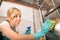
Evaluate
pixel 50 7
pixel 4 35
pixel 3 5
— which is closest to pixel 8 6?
pixel 3 5

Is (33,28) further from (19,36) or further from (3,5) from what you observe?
(3,5)

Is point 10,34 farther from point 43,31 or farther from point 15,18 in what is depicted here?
point 43,31

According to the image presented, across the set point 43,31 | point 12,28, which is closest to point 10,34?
point 12,28

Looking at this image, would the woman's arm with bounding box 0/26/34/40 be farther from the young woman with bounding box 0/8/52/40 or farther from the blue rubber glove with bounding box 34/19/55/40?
the blue rubber glove with bounding box 34/19/55/40

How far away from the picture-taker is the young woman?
1096 millimetres

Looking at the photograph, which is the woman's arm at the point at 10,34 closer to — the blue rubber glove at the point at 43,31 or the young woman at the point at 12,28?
the young woman at the point at 12,28

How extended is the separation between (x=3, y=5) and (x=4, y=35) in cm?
24

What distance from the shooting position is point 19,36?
1.11 meters

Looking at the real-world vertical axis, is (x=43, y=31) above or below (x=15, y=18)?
below

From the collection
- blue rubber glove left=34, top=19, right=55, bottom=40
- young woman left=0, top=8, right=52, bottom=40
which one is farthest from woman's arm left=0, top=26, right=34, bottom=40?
blue rubber glove left=34, top=19, right=55, bottom=40

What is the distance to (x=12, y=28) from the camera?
3.68 ft

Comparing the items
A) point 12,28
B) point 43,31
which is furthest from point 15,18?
point 43,31

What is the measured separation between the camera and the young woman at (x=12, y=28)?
3.59ft

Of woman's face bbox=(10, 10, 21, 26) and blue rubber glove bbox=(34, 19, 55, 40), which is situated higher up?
woman's face bbox=(10, 10, 21, 26)
